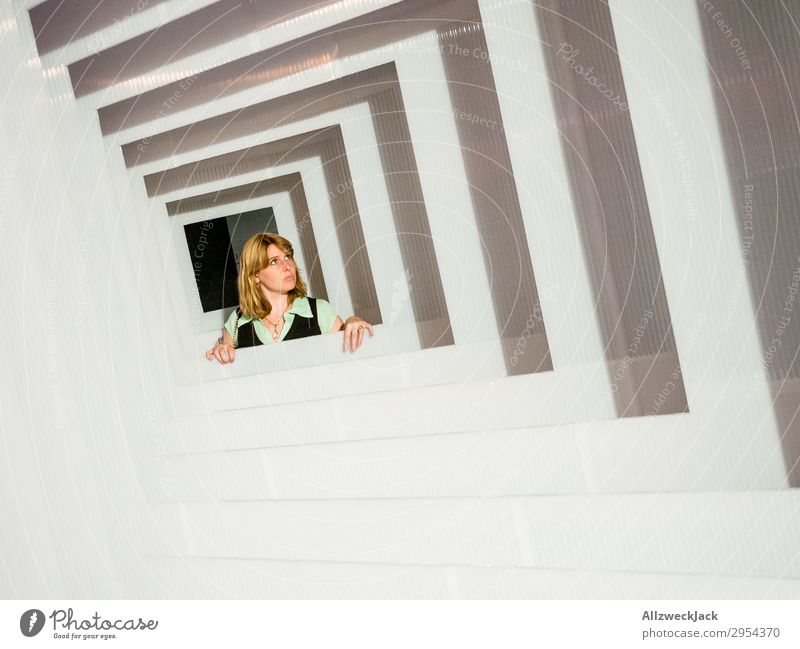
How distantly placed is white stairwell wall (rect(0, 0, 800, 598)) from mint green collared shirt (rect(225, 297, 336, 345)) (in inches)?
0.7

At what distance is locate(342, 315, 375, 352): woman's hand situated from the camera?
2.32ft

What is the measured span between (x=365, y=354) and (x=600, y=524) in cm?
26

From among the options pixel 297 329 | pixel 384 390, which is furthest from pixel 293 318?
pixel 384 390

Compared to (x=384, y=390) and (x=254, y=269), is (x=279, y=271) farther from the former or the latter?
(x=384, y=390)

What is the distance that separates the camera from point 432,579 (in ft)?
2.21

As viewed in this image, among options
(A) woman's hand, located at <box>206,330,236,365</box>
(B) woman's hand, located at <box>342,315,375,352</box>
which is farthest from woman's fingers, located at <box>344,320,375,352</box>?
(A) woman's hand, located at <box>206,330,236,365</box>

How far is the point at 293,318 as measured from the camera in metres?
Answer: 0.74

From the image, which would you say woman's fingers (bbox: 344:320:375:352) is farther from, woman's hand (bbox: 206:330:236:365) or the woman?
woman's hand (bbox: 206:330:236:365)

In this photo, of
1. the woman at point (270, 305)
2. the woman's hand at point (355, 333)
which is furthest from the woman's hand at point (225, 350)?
the woman's hand at point (355, 333)

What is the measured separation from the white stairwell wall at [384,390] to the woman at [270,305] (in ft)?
0.07

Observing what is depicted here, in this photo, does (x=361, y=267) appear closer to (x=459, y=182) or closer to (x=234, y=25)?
(x=459, y=182)

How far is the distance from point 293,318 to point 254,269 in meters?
0.07

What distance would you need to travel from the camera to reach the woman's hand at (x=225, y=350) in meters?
0.78

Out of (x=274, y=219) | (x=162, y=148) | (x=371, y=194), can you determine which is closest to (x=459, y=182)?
(x=371, y=194)
